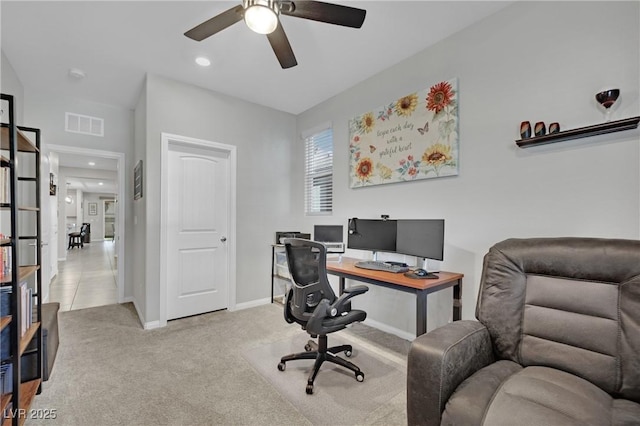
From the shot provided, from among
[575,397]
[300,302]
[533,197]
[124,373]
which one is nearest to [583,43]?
[533,197]

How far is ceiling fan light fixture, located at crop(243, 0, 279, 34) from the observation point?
5.21 feet

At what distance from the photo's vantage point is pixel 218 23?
6.08 feet

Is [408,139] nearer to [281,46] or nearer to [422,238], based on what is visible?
[422,238]

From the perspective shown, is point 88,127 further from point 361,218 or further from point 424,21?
point 424,21

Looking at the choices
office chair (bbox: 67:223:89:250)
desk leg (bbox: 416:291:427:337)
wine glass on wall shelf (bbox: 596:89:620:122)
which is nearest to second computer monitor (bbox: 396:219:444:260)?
desk leg (bbox: 416:291:427:337)

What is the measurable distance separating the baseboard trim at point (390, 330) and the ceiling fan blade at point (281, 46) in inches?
104

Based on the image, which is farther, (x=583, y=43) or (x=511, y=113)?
(x=511, y=113)

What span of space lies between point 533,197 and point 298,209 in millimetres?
2931

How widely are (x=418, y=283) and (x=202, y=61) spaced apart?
2.88 metres

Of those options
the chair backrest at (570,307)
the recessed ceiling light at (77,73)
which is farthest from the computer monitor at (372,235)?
the recessed ceiling light at (77,73)

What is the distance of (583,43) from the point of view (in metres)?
1.87

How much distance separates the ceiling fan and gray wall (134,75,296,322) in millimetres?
1537

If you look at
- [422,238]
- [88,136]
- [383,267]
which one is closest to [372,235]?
[383,267]

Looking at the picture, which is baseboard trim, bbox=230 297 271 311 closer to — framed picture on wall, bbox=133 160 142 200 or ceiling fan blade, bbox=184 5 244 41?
framed picture on wall, bbox=133 160 142 200
